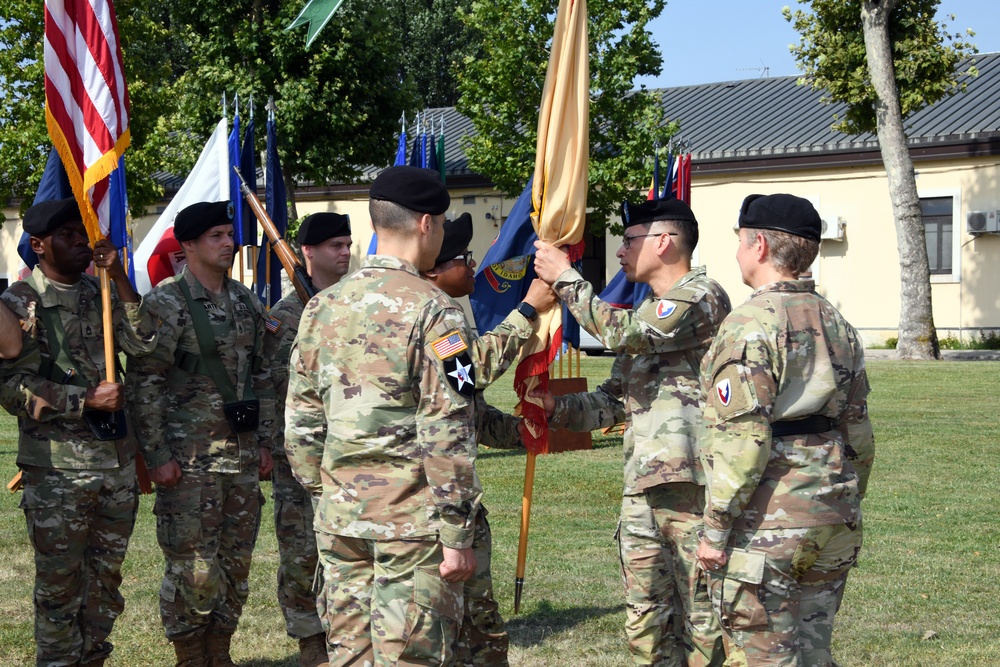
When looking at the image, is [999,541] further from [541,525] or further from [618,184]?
[618,184]

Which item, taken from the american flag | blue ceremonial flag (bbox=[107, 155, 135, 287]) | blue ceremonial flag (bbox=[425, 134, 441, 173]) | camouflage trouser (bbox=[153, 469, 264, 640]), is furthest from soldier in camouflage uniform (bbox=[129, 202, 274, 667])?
blue ceremonial flag (bbox=[425, 134, 441, 173])

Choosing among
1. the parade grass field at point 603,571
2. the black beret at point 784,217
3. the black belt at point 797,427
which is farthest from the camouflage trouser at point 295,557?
the black beret at point 784,217

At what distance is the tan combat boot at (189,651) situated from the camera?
583cm

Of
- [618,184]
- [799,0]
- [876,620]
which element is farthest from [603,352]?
[876,620]

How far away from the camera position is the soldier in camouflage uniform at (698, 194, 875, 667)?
14.0 feet

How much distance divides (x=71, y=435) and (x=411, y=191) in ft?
7.49

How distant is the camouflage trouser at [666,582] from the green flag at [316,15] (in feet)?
9.26

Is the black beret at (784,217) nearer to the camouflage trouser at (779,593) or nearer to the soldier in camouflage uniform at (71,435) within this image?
the camouflage trouser at (779,593)

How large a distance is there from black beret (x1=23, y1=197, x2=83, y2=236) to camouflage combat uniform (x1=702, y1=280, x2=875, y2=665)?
10.9 ft

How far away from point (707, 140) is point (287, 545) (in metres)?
26.3

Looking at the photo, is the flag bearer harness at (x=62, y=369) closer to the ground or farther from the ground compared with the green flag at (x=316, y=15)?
closer to the ground

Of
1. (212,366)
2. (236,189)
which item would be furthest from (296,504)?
(236,189)

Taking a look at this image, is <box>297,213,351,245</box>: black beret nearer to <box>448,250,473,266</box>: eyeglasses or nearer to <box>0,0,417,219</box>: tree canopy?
<box>448,250,473,266</box>: eyeglasses

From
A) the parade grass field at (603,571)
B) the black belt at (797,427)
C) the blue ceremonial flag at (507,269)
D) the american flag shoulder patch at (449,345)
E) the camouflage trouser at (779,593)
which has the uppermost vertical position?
the blue ceremonial flag at (507,269)
